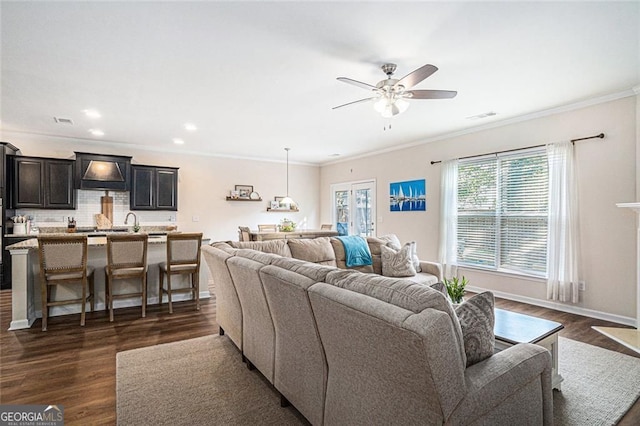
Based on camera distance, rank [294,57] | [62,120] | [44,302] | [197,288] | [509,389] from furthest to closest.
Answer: [62,120] → [197,288] → [44,302] → [294,57] → [509,389]

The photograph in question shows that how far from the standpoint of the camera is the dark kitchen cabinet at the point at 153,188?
22.1ft

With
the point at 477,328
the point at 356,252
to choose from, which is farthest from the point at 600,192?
the point at 477,328

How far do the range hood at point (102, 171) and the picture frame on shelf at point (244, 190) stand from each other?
95.0 inches

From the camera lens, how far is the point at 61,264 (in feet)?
12.1

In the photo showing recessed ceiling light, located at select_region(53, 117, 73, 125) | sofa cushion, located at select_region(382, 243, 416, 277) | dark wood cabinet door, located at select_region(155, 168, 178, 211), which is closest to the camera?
sofa cushion, located at select_region(382, 243, 416, 277)

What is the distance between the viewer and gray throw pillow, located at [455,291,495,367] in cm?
144

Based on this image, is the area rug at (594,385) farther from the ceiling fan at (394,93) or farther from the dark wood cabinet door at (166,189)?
the dark wood cabinet door at (166,189)

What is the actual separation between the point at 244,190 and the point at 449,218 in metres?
4.90

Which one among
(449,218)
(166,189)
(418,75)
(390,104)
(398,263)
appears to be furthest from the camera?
(166,189)

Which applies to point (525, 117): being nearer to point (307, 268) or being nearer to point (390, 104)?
point (390, 104)

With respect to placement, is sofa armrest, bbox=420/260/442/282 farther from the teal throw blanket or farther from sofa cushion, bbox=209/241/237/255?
sofa cushion, bbox=209/241/237/255

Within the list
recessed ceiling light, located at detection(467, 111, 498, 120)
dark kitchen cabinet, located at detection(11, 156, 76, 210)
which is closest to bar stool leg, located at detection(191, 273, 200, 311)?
dark kitchen cabinet, located at detection(11, 156, 76, 210)

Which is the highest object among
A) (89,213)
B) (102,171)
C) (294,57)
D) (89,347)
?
(294,57)

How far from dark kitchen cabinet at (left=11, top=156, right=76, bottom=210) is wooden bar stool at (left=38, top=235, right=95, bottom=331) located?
2940 millimetres
